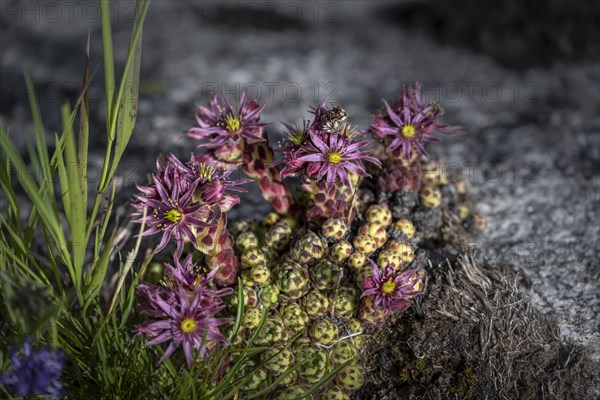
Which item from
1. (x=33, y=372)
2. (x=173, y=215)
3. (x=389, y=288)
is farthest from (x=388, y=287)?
(x=33, y=372)

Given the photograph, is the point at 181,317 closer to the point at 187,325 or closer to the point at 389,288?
the point at 187,325

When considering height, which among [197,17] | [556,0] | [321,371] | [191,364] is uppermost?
[556,0]

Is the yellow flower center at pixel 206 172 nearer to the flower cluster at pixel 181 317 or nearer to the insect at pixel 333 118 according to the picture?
the flower cluster at pixel 181 317

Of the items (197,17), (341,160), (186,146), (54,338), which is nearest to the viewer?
(54,338)

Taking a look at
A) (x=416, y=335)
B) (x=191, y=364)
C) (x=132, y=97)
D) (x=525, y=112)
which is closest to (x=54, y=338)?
(x=191, y=364)

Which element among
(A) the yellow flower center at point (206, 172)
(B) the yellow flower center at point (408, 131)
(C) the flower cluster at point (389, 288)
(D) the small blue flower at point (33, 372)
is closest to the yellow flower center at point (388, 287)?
(C) the flower cluster at point (389, 288)

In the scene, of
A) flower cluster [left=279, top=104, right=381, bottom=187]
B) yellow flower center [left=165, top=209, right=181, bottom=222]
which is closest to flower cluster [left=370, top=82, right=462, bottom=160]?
flower cluster [left=279, top=104, right=381, bottom=187]

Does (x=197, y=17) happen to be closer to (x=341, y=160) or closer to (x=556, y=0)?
(x=556, y=0)
